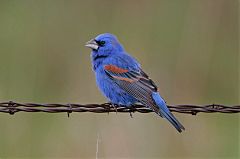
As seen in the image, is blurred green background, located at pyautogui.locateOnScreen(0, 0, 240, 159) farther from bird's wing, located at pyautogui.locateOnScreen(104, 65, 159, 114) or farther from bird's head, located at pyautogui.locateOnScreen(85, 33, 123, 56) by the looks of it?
bird's head, located at pyautogui.locateOnScreen(85, 33, 123, 56)

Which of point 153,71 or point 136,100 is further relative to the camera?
point 153,71

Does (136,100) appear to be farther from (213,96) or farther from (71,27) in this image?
(71,27)

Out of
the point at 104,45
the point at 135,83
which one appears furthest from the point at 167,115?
the point at 104,45

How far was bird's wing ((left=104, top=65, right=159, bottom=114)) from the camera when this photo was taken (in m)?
6.57

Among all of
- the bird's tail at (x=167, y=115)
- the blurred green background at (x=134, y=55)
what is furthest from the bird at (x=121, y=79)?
the blurred green background at (x=134, y=55)

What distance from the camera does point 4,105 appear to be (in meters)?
5.68

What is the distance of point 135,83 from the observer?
22.4 feet

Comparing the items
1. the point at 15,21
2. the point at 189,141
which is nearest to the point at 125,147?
the point at 189,141

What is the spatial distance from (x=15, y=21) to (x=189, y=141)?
293 centimetres

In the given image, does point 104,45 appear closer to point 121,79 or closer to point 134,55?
point 121,79

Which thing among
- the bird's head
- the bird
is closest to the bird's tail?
the bird

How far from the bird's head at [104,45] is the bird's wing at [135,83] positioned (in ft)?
0.86

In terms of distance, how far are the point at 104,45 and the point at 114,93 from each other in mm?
710

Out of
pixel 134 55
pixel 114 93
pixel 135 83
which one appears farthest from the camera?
pixel 134 55
